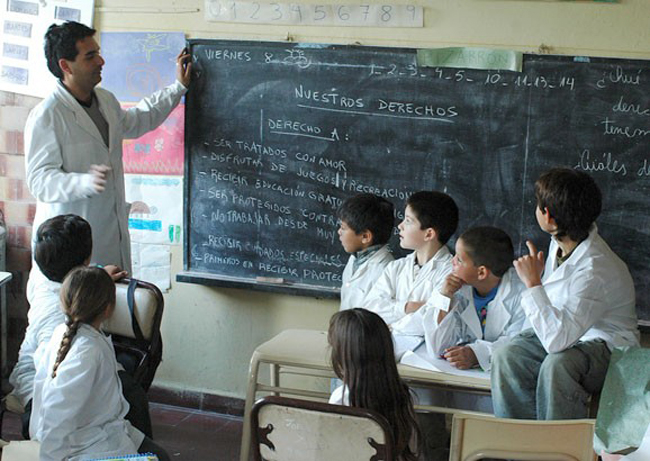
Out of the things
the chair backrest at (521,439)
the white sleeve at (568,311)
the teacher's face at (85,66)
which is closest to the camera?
the chair backrest at (521,439)

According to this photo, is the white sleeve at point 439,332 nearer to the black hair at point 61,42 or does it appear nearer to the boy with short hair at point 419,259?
the boy with short hair at point 419,259

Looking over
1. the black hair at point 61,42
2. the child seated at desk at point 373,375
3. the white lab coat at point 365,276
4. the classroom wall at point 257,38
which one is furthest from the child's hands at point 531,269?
the black hair at point 61,42

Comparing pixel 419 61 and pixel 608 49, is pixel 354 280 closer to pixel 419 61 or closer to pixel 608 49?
pixel 419 61

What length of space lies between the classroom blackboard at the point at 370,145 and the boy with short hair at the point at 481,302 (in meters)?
0.42

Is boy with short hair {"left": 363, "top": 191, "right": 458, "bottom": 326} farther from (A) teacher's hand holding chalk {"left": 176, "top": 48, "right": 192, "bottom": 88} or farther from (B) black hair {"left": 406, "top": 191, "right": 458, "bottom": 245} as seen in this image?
(A) teacher's hand holding chalk {"left": 176, "top": 48, "right": 192, "bottom": 88}

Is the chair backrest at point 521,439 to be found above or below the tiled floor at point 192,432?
above

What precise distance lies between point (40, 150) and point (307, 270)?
4.18 feet

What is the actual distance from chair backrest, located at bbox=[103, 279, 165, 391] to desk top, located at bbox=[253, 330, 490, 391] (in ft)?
1.33

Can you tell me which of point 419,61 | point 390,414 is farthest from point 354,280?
point 390,414

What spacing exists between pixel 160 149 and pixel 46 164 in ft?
2.11

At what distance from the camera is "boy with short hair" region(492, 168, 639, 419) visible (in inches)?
112

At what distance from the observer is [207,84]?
3949 mm

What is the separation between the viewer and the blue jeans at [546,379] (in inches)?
112

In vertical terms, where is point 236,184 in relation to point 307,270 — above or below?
above
